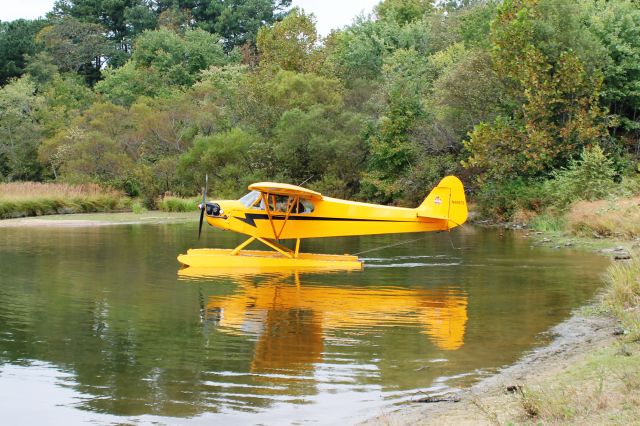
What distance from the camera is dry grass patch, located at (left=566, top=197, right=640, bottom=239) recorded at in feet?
66.7

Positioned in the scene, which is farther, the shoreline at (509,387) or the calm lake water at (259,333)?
the calm lake water at (259,333)

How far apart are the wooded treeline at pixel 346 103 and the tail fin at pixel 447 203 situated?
1079 cm

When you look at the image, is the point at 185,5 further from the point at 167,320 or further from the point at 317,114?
the point at 167,320

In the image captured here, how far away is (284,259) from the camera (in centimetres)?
1666

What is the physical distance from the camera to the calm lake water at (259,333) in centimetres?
708

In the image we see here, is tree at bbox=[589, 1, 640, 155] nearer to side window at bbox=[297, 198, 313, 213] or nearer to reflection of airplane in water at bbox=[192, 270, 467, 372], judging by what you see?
side window at bbox=[297, 198, 313, 213]

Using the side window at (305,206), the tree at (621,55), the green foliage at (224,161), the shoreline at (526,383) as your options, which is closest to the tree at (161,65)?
the green foliage at (224,161)

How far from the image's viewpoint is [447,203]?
16.9m

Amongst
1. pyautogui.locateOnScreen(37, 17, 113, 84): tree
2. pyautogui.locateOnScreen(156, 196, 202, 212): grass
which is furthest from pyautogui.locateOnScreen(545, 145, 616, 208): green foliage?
pyautogui.locateOnScreen(37, 17, 113, 84): tree

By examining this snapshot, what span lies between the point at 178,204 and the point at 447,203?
74.3 feet

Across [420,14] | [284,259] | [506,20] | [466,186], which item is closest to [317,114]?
[466,186]

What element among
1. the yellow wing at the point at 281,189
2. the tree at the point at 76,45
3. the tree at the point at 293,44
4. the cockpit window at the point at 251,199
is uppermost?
the tree at the point at 76,45

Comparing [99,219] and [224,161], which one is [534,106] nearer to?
[224,161]

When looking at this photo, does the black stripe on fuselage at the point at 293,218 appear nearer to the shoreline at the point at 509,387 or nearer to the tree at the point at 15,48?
the shoreline at the point at 509,387
